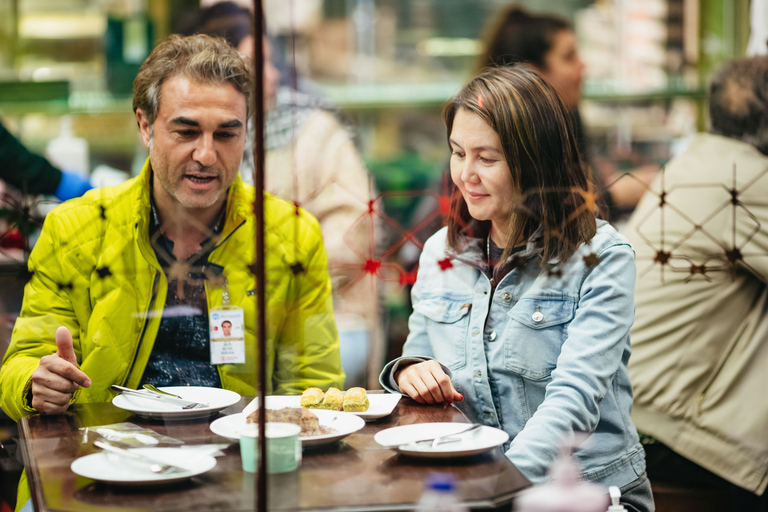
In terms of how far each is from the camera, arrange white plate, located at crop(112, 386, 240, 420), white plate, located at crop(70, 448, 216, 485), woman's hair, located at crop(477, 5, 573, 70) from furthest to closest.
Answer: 1. woman's hair, located at crop(477, 5, 573, 70)
2. white plate, located at crop(112, 386, 240, 420)
3. white plate, located at crop(70, 448, 216, 485)

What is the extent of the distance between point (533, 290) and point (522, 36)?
1127 millimetres

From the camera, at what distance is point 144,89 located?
1514mm

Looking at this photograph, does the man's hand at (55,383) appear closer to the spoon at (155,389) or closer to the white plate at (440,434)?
the spoon at (155,389)

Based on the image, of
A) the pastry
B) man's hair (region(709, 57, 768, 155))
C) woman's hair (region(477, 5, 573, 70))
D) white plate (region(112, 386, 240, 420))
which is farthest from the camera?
woman's hair (region(477, 5, 573, 70))

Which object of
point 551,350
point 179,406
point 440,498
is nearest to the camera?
point 440,498

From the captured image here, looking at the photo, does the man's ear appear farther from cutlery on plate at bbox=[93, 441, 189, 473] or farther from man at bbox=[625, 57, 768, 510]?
man at bbox=[625, 57, 768, 510]

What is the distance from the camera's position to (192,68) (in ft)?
4.76

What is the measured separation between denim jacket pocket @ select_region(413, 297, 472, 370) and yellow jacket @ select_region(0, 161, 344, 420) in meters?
0.27

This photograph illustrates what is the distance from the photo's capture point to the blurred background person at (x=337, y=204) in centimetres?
162

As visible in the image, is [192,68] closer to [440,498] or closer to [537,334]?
[537,334]

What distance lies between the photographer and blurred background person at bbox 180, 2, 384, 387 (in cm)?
162

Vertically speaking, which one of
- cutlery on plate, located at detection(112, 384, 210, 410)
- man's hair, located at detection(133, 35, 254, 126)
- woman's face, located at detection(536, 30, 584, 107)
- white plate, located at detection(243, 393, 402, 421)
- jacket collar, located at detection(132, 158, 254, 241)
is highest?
woman's face, located at detection(536, 30, 584, 107)

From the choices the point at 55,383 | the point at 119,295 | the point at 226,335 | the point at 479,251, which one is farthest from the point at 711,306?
the point at 55,383

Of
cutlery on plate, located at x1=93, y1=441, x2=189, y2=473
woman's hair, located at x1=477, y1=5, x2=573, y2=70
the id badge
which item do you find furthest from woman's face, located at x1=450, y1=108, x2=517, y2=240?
woman's hair, located at x1=477, y1=5, x2=573, y2=70
